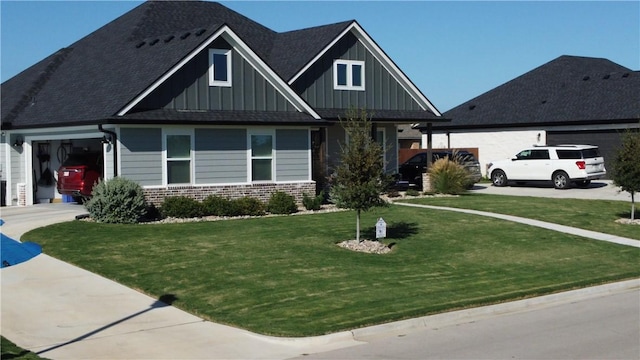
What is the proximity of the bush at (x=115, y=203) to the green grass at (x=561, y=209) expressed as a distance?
34.3ft

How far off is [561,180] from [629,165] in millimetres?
11549

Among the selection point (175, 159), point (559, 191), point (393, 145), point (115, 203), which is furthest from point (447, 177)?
point (115, 203)

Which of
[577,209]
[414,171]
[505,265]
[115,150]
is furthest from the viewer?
[414,171]

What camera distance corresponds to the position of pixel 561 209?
26.0m

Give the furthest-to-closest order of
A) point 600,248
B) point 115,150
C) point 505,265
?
point 115,150
point 600,248
point 505,265

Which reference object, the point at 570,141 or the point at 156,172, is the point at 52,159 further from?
the point at 570,141

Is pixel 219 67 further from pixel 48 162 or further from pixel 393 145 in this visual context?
pixel 393 145

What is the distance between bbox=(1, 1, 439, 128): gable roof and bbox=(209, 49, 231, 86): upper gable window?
0.56m

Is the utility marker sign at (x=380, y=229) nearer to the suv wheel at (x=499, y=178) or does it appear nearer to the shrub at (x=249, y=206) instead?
the shrub at (x=249, y=206)

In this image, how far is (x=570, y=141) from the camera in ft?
130

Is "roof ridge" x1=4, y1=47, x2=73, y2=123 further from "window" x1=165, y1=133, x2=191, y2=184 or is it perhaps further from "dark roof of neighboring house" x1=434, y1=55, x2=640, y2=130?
"dark roof of neighboring house" x1=434, y1=55, x2=640, y2=130

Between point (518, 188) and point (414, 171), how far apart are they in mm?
4975

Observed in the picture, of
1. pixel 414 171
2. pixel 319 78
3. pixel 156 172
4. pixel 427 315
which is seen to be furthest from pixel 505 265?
pixel 414 171

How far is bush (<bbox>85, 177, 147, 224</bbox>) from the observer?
68.4ft
